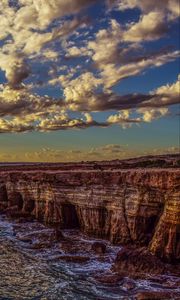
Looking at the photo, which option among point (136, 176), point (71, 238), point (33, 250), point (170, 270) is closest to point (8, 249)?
point (33, 250)

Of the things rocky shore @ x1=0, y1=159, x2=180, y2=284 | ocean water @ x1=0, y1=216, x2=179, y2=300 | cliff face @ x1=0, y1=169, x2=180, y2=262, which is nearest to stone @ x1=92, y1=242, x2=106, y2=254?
rocky shore @ x1=0, y1=159, x2=180, y2=284

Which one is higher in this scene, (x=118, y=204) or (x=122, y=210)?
(x=118, y=204)

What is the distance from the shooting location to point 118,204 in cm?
3925

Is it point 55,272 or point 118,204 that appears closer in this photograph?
point 55,272

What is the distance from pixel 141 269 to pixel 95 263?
15.2 ft

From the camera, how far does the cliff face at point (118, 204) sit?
31.5 meters

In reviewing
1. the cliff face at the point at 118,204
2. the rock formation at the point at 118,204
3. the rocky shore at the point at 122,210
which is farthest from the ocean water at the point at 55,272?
the rock formation at the point at 118,204

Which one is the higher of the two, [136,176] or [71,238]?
[136,176]

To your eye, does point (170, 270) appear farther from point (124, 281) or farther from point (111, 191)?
point (111, 191)

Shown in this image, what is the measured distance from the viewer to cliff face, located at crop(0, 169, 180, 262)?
1242 inches

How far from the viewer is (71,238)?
41.2 metres

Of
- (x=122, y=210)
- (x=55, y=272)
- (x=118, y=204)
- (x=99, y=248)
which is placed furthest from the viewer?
(x=118, y=204)

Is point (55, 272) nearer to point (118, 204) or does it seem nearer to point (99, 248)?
point (99, 248)

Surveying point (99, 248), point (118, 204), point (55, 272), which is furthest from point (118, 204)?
point (55, 272)
